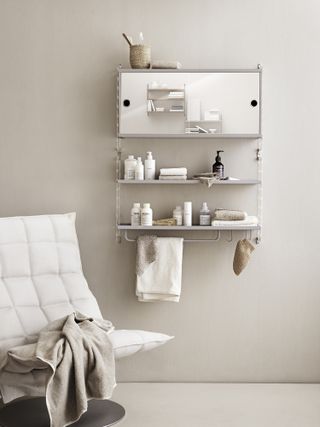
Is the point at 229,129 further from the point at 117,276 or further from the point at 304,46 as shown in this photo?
the point at 117,276

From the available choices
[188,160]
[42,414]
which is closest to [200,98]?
[188,160]

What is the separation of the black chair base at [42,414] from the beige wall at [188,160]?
1.93 feet

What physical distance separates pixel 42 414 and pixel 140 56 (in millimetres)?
1971

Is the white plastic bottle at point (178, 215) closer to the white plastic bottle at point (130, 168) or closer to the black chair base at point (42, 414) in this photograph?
the white plastic bottle at point (130, 168)

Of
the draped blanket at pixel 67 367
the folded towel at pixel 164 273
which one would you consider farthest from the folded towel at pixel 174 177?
the draped blanket at pixel 67 367

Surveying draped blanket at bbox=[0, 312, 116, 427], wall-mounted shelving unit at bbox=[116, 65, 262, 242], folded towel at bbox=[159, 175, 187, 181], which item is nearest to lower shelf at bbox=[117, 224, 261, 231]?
wall-mounted shelving unit at bbox=[116, 65, 262, 242]

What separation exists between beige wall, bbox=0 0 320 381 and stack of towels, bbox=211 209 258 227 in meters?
0.18

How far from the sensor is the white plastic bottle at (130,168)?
3.78 m

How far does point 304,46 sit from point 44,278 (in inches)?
78.0

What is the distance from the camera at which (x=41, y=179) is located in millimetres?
3900

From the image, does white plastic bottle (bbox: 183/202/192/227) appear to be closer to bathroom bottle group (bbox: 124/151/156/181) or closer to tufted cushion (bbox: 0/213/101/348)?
bathroom bottle group (bbox: 124/151/156/181)

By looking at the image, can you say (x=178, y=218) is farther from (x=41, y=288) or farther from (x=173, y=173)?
(x=41, y=288)

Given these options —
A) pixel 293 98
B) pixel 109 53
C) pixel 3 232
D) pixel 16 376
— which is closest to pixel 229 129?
pixel 293 98

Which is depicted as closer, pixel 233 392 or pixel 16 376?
pixel 16 376
